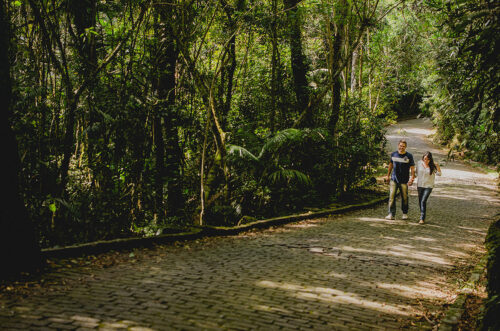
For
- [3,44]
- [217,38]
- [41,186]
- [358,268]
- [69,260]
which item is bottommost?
[358,268]

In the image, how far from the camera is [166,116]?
1074 cm

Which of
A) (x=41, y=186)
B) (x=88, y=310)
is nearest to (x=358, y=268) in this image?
(x=88, y=310)

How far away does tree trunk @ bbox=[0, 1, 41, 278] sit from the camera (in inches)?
232

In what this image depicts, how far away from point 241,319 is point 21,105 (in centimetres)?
610

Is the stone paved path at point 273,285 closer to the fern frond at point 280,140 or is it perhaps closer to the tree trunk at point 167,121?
the tree trunk at point 167,121

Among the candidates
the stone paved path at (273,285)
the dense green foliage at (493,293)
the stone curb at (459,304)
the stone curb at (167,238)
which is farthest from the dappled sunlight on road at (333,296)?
the stone curb at (167,238)

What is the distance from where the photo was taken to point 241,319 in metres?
5.04

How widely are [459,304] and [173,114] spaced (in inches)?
309

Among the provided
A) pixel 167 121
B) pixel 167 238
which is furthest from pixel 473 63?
pixel 167 121

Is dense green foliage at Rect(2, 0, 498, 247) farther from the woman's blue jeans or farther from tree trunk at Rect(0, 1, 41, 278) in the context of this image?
the woman's blue jeans

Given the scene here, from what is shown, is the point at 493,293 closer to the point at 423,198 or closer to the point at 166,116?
the point at 423,198

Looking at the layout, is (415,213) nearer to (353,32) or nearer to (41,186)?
(353,32)

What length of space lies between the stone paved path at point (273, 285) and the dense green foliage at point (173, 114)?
205 centimetres

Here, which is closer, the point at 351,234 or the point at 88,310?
the point at 88,310
